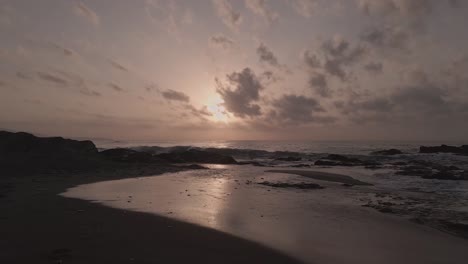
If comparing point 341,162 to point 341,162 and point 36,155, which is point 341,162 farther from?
point 36,155

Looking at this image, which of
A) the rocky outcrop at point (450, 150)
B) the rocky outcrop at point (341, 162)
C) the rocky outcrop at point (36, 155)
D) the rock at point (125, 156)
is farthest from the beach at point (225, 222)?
the rocky outcrop at point (450, 150)

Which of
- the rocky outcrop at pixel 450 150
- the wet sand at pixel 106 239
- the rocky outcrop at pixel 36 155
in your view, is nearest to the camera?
the wet sand at pixel 106 239

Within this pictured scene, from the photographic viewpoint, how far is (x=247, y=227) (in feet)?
32.6

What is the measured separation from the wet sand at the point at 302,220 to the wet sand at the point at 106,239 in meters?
0.78

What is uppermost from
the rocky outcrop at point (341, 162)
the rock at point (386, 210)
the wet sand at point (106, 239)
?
the rocky outcrop at point (341, 162)

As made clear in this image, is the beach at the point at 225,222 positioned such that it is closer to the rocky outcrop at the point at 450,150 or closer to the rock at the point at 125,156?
the rock at the point at 125,156

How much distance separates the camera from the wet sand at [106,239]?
693cm

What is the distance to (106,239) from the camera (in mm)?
8102

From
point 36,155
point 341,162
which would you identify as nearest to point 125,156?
point 36,155

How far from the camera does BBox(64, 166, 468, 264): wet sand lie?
26.0ft

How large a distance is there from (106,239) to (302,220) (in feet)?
20.2

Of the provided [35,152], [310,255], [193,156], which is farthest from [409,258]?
[193,156]

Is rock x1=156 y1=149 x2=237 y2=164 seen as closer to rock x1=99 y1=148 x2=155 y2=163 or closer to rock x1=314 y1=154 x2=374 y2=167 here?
rock x1=99 y1=148 x2=155 y2=163

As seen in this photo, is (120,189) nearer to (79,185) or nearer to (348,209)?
(79,185)
